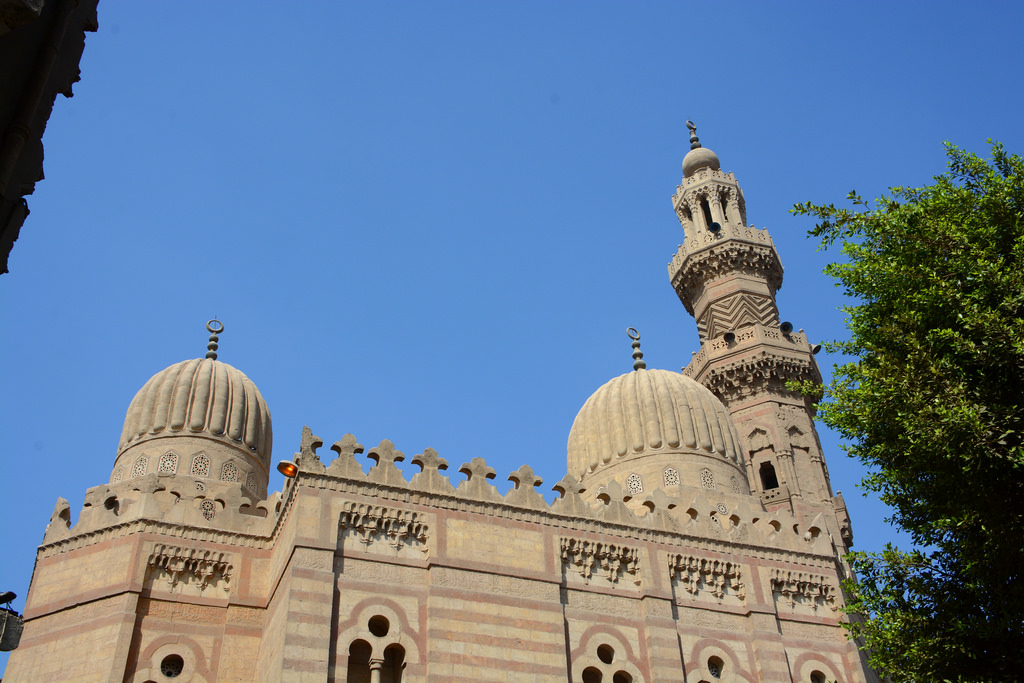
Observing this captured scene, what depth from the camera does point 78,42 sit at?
6266mm

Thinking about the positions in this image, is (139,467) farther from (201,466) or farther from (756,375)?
(756,375)

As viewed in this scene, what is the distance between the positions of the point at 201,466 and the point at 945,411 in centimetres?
1388

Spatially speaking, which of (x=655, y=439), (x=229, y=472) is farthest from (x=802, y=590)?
(x=229, y=472)

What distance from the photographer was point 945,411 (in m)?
9.36

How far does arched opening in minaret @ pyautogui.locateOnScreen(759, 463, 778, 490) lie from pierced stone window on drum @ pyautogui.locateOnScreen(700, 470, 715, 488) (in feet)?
15.2

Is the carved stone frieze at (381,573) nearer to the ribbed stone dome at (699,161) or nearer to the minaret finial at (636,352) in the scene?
the minaret finial at (636,352)

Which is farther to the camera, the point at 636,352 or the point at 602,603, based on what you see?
the point at 636,352

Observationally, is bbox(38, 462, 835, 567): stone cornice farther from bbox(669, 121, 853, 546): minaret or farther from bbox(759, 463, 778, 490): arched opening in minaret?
bbox(759, 463, 778, 490): arched opening in minaret

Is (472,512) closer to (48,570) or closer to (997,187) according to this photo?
(48,570)

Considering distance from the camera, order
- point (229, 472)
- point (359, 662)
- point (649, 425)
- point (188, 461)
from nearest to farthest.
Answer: point (359, 662) → point (188, 461) → point (229, 472) → point (649, 425)

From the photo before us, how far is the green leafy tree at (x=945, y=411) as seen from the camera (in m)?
9.55

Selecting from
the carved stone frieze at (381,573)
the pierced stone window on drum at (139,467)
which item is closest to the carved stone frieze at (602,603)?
the carved stone frieze at (381,573)

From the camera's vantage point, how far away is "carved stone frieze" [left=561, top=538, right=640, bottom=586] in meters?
15.4

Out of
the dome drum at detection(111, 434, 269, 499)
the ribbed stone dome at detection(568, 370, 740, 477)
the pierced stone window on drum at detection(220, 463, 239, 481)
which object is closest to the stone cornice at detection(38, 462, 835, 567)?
the ribbed stone dome at detection(568, 370, 740, 477)
